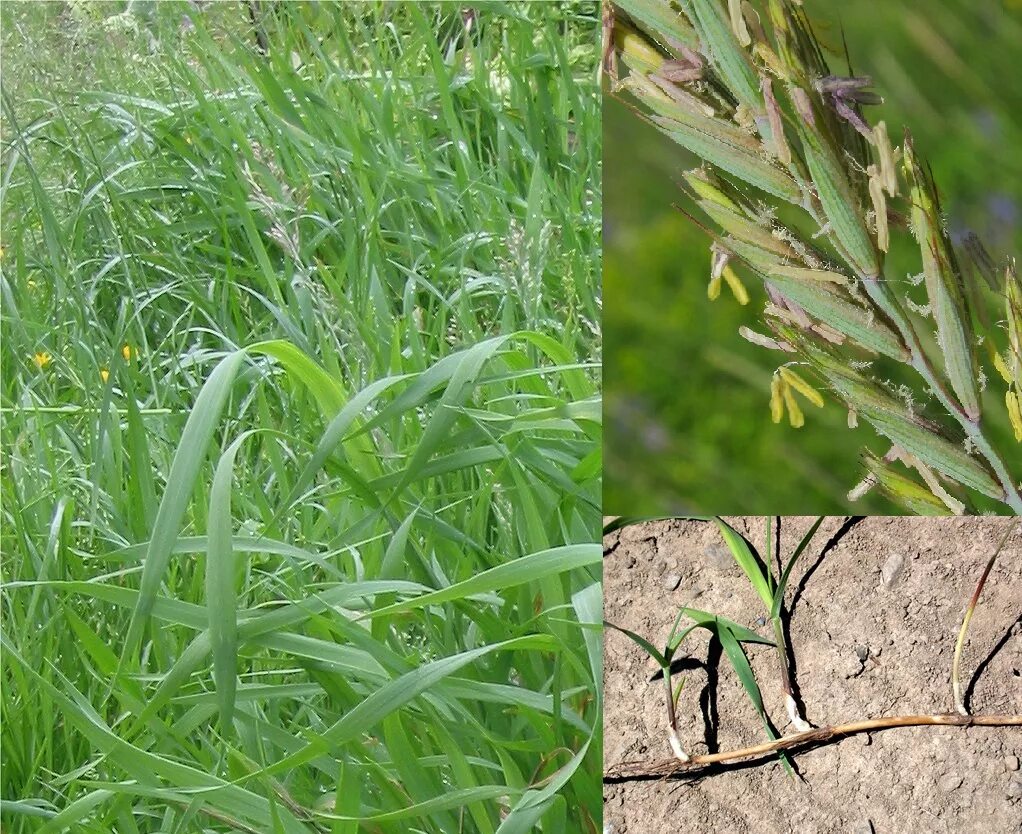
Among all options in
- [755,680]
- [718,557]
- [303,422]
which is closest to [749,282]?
[718,557]

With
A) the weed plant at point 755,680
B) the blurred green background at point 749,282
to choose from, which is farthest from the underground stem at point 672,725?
the blurred green background at point 749,282

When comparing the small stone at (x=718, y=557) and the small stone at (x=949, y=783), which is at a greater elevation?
the small stone at (x=718, y=557)

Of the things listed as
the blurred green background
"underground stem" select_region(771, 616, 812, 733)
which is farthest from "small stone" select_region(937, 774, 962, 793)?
the blurred green background

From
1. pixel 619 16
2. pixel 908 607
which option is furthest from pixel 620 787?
pixel 619 16

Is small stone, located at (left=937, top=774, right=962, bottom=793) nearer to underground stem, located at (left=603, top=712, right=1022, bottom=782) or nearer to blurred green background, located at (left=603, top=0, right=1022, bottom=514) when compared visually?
underground stem, located at (left=603, top=712, right=1022, bottom=782)

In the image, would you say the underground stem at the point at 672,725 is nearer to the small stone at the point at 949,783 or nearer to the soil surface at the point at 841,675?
the soil surface at the point at 841,675

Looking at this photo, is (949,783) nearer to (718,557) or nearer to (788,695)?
(788,695)

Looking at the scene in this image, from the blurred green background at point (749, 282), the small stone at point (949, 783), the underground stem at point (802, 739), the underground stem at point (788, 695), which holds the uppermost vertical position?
the blurred green background at point (749, 282)
